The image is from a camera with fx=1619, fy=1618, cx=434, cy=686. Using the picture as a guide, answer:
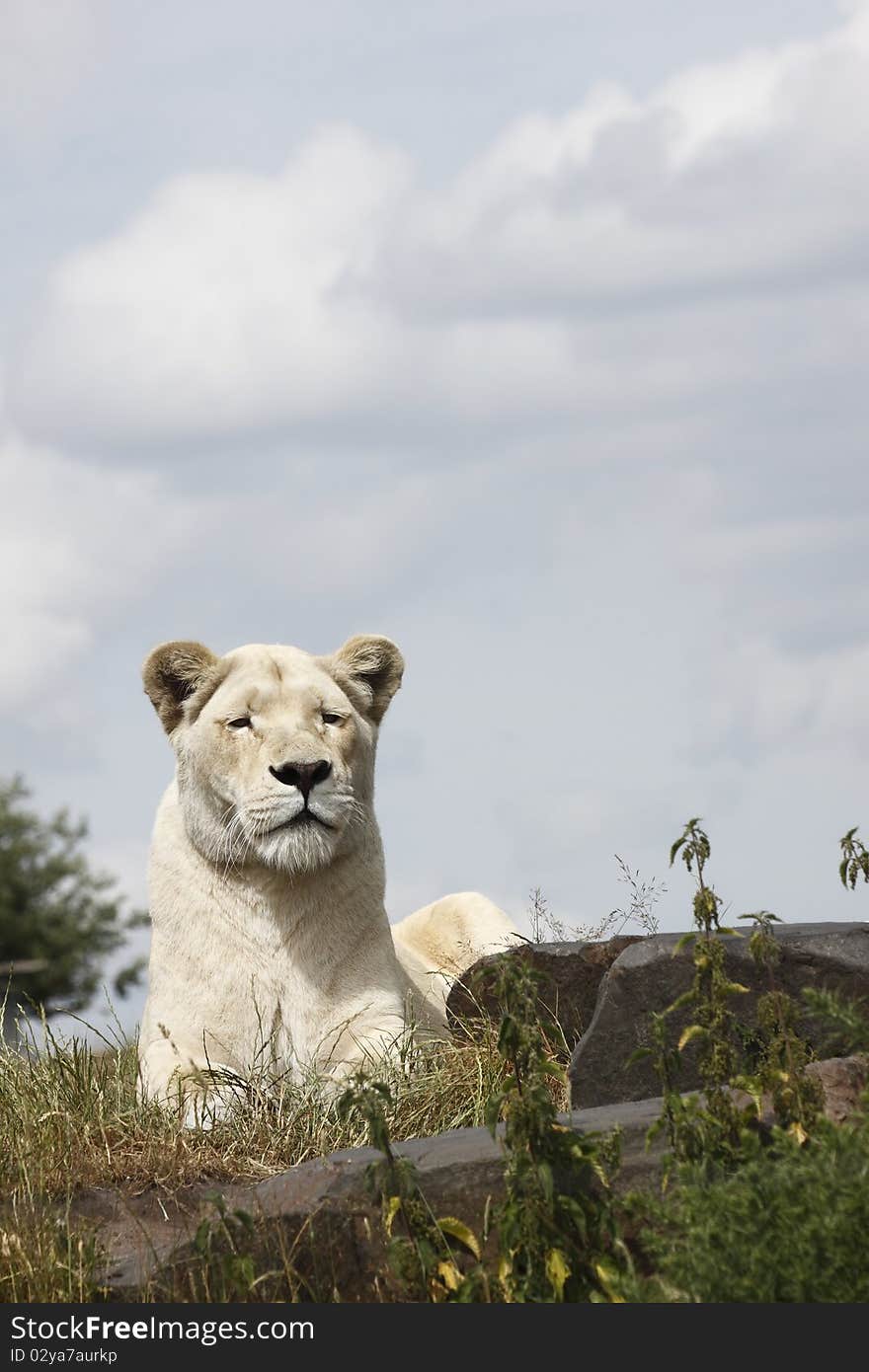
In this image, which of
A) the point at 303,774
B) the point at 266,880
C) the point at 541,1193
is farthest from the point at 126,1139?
the point at 541,1193

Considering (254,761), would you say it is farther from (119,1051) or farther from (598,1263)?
(598,1263)

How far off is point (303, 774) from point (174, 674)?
1098mm

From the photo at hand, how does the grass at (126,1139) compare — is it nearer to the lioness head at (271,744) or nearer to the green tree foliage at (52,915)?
the lioness head at (271,744)

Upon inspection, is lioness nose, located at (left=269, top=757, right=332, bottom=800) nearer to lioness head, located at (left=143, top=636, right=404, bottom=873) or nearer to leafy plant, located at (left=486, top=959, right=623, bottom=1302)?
lioness head, located at (left=143, top=636, right=404, bottom=873)

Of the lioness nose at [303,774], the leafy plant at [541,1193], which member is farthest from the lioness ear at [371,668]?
the leafy plant at [541,1193]

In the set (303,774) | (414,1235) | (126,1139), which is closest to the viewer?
(414,1235)

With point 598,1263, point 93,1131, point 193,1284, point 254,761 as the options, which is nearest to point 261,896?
point 254,761

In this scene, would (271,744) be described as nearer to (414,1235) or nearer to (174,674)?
(174,674)

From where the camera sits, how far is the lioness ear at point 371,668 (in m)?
8.05

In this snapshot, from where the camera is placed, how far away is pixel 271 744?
7.24 metres

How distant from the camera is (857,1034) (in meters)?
5.43

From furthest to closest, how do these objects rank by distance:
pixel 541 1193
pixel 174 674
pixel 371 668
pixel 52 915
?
pixel 52 915, pixel 371 668, pixel 174 674, pixel 541 1193

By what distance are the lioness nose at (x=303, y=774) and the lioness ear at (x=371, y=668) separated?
859 millimetres

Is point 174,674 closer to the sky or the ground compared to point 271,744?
closer to the sky
